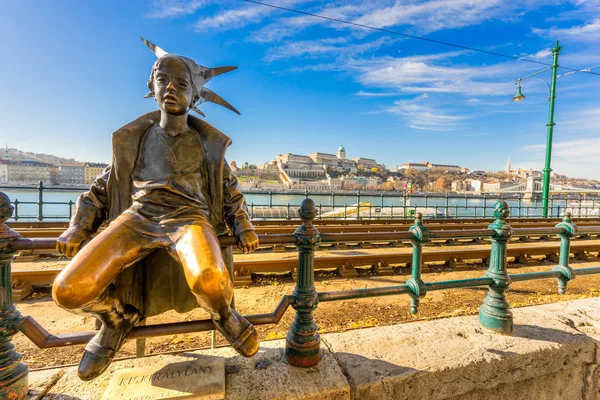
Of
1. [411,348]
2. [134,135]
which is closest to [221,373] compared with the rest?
[411,348]

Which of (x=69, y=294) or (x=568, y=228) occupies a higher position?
(x=568, y=228)

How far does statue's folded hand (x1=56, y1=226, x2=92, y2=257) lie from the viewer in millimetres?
1566

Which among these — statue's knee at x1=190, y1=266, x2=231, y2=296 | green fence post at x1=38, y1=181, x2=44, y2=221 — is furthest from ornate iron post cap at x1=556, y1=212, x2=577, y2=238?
green fence post at x1=38, y1=181, x2=44, y2=221

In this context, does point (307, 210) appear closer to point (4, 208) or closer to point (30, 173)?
point (4, 208)

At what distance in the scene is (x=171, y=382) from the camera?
1654 millimetres

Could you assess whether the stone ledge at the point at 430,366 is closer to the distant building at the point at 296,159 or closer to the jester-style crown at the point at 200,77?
the jester-style crown at the point at 200,77

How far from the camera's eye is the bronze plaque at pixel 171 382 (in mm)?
1562

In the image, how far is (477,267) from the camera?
7.42 meters

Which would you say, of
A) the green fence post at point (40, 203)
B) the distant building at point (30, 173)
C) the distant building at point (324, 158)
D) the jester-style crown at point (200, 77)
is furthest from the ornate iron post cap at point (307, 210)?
the distant building at point (324, 158)

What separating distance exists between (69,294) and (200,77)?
144cm

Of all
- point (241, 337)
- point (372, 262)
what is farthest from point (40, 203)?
point (241, 337)

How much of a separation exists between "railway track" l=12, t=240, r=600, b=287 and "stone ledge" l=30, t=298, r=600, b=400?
382 cm

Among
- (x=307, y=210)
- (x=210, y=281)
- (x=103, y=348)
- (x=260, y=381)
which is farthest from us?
(x=307, y=210)

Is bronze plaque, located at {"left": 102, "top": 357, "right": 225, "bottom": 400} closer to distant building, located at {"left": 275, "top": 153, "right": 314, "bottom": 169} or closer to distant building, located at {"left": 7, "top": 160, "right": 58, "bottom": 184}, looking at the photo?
distant building, located at {"left": 7, "top": 160, "right": 58, "bottom": 184}
